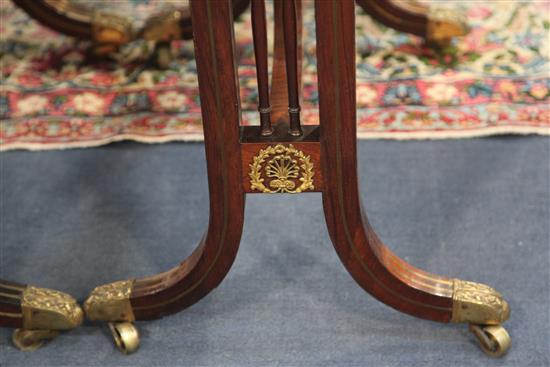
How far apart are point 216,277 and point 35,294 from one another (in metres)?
0.25

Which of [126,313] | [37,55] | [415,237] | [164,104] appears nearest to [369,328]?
[415,237]

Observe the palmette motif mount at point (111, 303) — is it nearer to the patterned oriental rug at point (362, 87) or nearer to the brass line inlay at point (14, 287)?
the brass line inlay at point (14, 287)

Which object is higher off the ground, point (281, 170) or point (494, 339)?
point (281, 170)

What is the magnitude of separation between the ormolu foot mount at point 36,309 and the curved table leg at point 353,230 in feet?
1.24

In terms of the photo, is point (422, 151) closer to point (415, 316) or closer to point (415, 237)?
point (415, 237)

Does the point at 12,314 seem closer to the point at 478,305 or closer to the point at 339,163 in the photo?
the point at 339,163

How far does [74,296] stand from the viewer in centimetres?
145

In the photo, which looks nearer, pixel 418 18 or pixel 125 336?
pixel 125 336

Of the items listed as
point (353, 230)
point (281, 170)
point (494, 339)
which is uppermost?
point (281, 170)

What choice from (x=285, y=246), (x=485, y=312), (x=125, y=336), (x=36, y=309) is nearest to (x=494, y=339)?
(x=485, y=312)

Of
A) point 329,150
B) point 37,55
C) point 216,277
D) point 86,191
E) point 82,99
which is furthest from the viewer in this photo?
point 37,55

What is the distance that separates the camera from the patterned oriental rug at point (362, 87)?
180 cm

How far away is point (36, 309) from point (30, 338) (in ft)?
0.21

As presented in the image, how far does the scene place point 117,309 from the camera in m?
1.33
